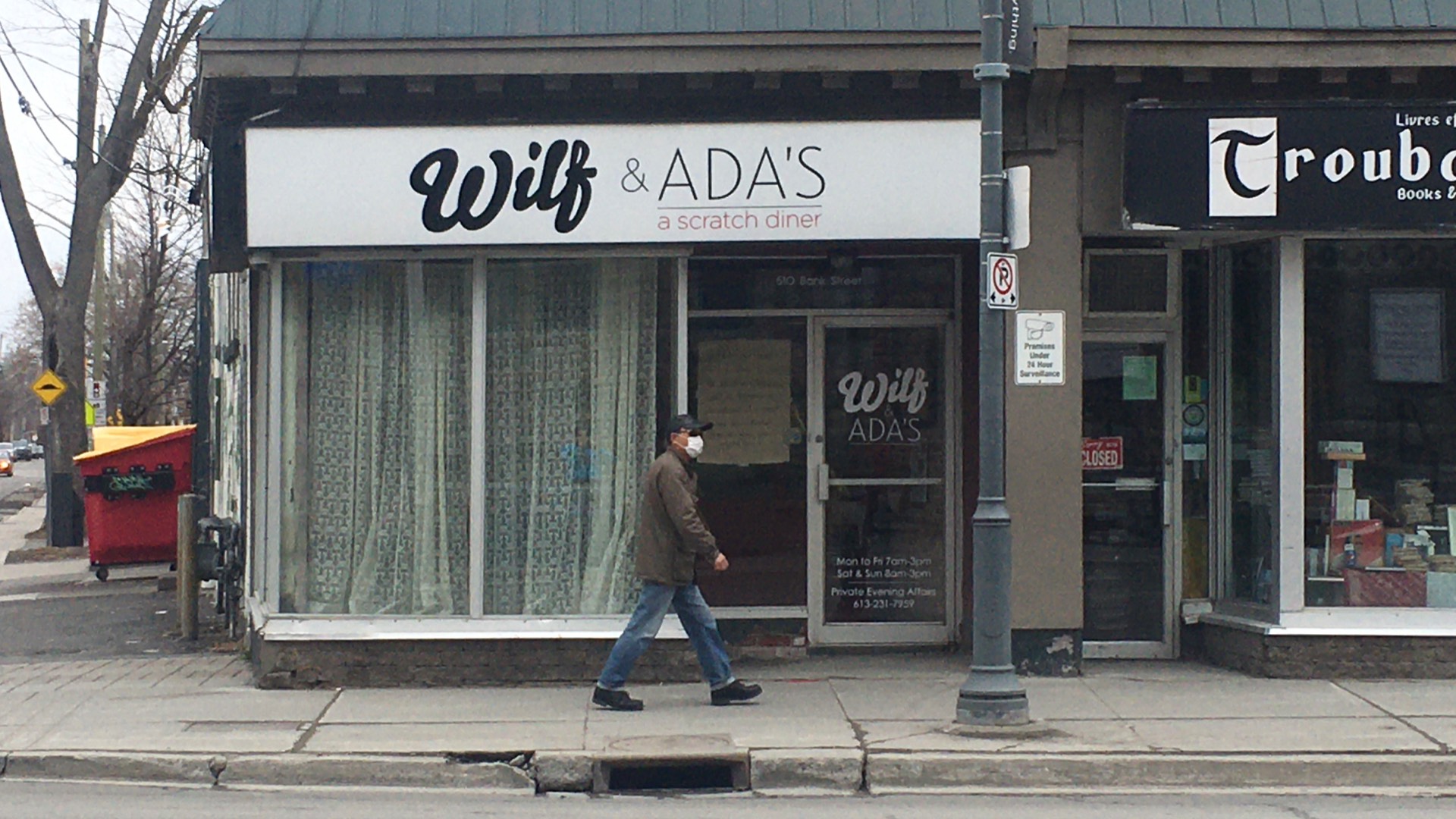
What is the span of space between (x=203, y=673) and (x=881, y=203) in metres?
5.50

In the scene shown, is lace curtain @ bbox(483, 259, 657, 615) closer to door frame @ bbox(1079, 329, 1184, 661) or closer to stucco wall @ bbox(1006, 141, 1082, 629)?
stucco wall @ bbox(1006, 141, 1082, 629)

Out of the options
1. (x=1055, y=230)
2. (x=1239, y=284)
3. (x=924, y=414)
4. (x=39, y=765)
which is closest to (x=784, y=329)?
(x=924, y=414)

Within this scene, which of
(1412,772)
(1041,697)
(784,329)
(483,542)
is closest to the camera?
(1412,772)

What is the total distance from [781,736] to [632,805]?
47.4 inches

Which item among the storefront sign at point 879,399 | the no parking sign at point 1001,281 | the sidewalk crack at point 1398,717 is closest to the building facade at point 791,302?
the storefront sign at point 879,399

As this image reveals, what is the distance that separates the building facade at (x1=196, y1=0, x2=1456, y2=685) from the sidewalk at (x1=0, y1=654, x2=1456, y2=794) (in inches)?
24.3

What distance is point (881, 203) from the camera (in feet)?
→ 35.0

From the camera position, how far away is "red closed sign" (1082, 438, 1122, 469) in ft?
38.4

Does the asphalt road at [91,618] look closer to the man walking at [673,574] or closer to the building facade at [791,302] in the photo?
the building facade at [791,302]

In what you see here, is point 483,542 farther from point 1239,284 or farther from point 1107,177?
point 1239,284

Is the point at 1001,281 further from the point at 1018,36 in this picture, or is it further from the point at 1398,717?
the point at 1398,717

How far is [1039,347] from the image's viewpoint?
9.97 metres

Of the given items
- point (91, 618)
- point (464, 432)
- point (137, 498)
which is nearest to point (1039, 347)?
point (464, 432)

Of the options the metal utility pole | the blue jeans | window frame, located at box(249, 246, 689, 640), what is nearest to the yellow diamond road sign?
window frame, located at box(249, 246, 689, 640)
